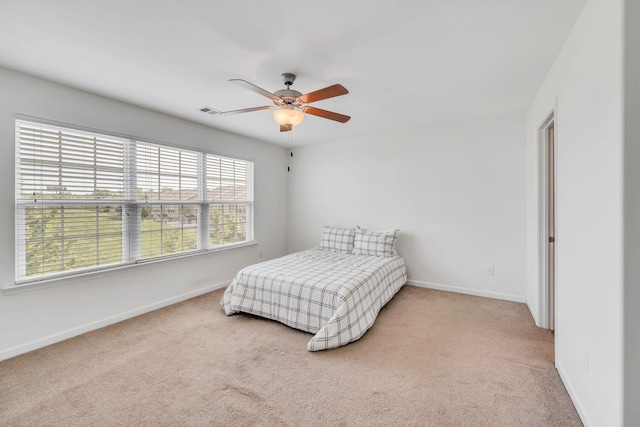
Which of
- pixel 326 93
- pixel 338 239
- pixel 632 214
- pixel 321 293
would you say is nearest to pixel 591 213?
pixel 632 214

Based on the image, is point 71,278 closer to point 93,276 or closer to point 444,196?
point 93,276

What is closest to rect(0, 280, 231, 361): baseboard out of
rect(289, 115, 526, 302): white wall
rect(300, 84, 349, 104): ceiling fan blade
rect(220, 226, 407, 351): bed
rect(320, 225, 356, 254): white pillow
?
rect(220, 226, 407, 351): bed

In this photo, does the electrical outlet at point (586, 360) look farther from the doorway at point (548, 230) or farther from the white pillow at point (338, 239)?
the white pillow at point (338, 239)

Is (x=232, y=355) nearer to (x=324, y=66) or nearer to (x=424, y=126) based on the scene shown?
(x=324, y=66)

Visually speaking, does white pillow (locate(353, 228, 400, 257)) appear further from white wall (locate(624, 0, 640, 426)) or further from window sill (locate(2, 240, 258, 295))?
white wall (locate(624, 0, 640, 426))

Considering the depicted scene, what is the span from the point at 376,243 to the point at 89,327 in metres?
3.56

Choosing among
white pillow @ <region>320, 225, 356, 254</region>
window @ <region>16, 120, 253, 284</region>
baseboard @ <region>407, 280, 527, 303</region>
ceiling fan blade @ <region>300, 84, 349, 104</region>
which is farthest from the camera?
white pillow @ <region>320, 225, 356, 254</region>

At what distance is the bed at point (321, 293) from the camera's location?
2561mm

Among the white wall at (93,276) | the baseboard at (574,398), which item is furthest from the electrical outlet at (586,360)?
the white wall at (93,276)

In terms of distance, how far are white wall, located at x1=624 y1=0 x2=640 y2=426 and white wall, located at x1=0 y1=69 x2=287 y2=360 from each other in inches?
141

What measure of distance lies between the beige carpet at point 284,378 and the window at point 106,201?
846mm

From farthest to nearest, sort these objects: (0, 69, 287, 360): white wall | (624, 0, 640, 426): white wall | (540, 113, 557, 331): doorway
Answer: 1. (540, 113, 557, 331): doorway
2. (0, 69, 287, 360): white wall
3. (624, 0, 640, 426): white wall

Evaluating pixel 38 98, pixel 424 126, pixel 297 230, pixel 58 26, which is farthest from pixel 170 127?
pixel 424 126

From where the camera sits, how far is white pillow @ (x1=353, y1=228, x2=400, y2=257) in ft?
13.5
